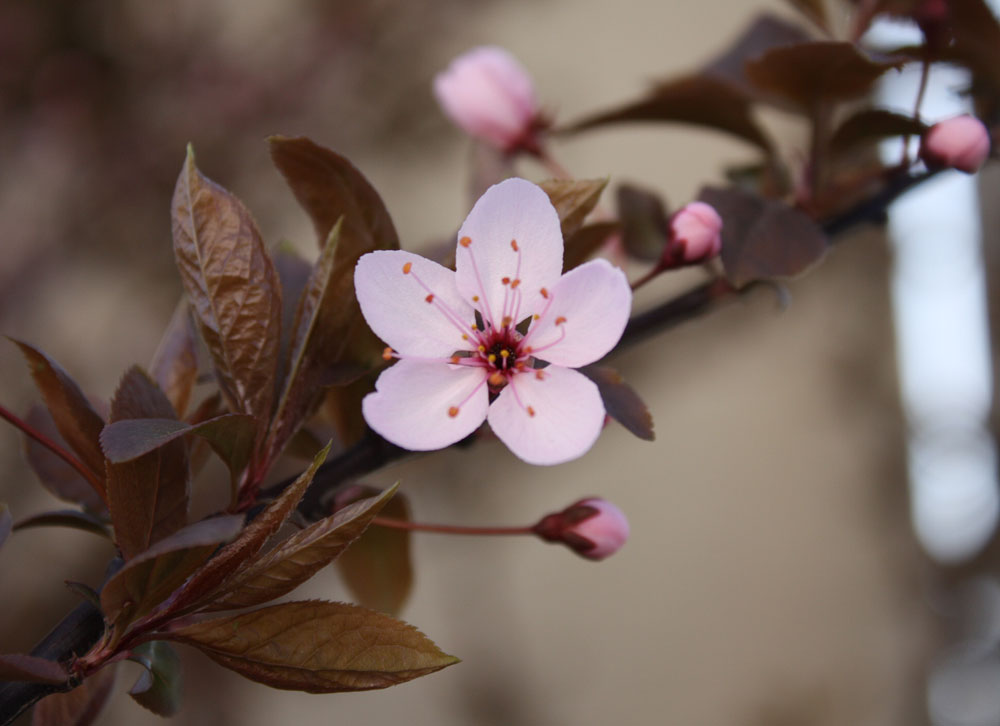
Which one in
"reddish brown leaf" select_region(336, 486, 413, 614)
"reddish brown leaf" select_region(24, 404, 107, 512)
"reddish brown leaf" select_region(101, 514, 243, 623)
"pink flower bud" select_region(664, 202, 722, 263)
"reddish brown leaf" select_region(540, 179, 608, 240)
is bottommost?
"reddish brown leaf" select_region(336, 486, 413, 614)

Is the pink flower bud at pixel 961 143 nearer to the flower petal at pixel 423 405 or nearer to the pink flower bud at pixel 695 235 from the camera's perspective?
the pink flower bud at pixel 695 235

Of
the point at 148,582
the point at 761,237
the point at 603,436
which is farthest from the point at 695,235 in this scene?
the point at 603,436

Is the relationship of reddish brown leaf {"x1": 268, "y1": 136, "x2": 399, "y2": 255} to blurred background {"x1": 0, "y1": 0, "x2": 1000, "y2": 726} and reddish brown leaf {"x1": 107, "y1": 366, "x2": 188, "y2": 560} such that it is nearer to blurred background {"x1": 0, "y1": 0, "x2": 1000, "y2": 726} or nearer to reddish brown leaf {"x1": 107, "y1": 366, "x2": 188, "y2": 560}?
reddish brown leaf {"x1": 107, "y1": 366, "x2": 188, "y2": 560}

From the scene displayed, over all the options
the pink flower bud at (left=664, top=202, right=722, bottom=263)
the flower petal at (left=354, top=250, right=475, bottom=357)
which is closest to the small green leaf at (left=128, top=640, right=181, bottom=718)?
the flower petal at (left=354, top=250, right=475, bottom=357)

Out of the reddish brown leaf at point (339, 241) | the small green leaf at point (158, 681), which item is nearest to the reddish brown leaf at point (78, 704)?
the small green leaf at point (158, 681)

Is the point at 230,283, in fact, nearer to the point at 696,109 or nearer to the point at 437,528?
the point at 437,528
